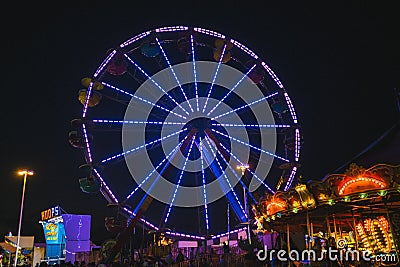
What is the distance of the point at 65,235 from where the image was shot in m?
26.7

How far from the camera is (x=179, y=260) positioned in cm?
1348

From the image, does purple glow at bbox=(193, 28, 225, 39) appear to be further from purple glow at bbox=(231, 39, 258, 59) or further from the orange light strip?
the orange light strip

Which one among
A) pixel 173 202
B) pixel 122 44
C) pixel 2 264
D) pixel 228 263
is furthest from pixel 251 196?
pixel 2 264

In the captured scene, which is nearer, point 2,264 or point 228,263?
point 228,263

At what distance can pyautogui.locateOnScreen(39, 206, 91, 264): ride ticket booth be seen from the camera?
24.7 meters

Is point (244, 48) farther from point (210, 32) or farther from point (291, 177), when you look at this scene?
point (291, 177)

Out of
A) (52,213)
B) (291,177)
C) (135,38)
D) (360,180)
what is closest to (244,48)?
(135,38)

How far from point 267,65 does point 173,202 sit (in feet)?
22.2

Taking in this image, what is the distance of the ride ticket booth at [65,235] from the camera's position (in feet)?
81.1

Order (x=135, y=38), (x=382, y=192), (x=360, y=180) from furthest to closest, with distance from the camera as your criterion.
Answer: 1. (x=135, y=38)
2. (x=360, y=180)
3. (x=382, y=192)

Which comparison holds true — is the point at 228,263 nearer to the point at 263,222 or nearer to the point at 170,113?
the point at 263,222

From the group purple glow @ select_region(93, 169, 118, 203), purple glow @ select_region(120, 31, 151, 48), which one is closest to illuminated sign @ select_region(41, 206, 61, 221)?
purple glow @ select_region(93, 169, 118, 203)

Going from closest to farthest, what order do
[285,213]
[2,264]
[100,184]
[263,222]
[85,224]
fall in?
→ [285,213], [263,222], [100,184], [2,264], [85,224]

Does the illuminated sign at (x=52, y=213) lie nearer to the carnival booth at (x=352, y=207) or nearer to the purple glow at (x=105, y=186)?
Answer: the purple glow at (x=105, y=186)
